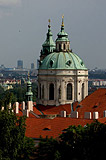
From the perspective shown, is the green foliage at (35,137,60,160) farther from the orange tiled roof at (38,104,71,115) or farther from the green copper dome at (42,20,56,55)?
the green copper dome at (42,20,56,55)

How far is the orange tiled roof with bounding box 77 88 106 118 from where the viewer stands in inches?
2982

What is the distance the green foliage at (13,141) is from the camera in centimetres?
4884

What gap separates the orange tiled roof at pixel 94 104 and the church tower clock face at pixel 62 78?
3645mm

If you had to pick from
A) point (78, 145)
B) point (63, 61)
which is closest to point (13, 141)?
point (78, 145)

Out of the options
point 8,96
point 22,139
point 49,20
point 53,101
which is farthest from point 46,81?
point 22,139

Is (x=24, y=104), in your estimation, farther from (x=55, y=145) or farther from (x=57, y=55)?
(x=55, y=145)

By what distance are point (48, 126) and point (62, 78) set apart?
812 inches

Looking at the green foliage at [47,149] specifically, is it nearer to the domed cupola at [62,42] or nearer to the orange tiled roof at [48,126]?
the orange tiled roof at [48,126]

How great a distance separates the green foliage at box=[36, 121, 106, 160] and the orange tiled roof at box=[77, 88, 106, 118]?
85.1ft

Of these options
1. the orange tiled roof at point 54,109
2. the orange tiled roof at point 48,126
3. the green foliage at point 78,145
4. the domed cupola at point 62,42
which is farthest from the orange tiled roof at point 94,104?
the green foliage at point 78,145

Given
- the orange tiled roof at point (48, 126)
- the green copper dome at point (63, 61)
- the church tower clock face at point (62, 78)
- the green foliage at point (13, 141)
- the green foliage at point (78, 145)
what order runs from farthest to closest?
the green copper dome at point (63, 61) → the church tower clock face at point (62, 78) → the orange tiled roof at point (48, 126) → the green foliage at point (13, 141) → the green foliage at point (78, 145)

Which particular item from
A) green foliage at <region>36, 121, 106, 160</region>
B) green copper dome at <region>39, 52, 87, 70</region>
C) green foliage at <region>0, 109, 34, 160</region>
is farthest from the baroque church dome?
green foliage at <region>36, 121, 106, 160</region>

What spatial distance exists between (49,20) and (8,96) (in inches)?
1816

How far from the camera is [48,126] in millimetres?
61625
